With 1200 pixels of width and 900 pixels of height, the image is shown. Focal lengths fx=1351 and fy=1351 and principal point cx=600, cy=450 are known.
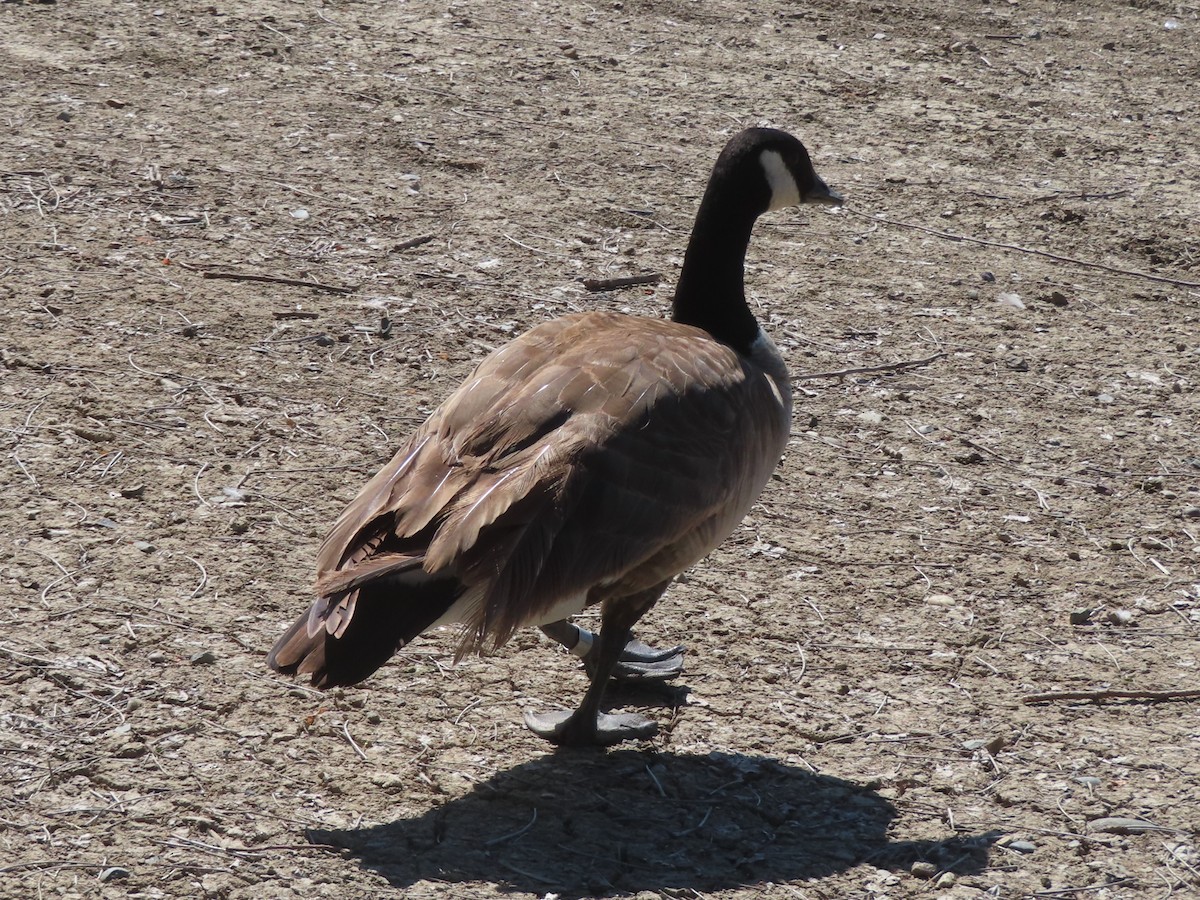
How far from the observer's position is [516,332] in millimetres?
5977

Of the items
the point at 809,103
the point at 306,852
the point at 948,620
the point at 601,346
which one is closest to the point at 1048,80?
the point at 809,103

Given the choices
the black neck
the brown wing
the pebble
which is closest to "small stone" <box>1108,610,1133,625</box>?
the pebble

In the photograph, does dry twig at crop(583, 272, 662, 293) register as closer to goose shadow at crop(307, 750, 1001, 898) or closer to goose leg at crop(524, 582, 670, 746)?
goose leg at crop(524, 582, 670, 746)

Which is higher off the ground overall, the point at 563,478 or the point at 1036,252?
the point at 1036,252

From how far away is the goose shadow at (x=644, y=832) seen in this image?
326cm

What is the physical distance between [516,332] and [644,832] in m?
2.95

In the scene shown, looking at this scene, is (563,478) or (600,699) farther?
(600,699)

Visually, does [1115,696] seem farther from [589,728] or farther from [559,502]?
[559,502]

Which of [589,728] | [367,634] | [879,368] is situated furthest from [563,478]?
[879,368]

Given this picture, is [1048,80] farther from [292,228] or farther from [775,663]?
[775,663]

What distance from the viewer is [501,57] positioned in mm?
8875

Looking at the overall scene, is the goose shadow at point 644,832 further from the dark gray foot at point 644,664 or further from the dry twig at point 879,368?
the dry twig at point 879,368

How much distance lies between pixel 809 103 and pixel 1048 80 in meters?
1.88

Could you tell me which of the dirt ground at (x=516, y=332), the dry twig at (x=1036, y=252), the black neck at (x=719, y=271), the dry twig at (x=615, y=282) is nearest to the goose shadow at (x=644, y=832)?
the dirt ground at (x=516, y=332)
